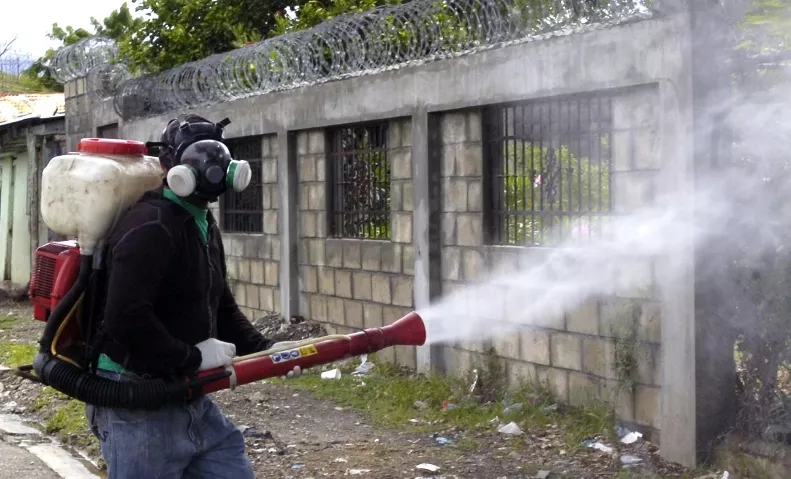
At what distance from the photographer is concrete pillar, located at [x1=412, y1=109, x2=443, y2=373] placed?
→ 751 centimetres

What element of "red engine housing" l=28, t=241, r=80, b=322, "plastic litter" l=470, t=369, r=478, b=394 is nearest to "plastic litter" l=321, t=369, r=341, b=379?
"plastic litter" l=470, t=369, r=478, b=394

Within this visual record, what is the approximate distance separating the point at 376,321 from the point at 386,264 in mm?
507

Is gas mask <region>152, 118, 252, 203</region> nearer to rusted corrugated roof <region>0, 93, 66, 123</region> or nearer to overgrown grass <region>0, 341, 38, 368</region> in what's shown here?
overgrown grass <region>0, 341, 38, 368</region>

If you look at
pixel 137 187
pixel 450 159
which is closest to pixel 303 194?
pixel 450 159

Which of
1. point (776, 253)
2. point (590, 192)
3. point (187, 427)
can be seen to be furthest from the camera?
point (590, 192)

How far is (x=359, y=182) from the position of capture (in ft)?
28.8

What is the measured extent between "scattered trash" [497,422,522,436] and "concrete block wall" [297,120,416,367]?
1.69 m

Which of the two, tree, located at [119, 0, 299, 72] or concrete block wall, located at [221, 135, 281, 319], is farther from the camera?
tree, located at [119, 0, 299, 72]

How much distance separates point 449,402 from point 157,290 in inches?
160

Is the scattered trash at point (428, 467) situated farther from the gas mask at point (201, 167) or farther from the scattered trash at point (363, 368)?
the gas mask at point (201, 167)

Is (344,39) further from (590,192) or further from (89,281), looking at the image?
(89,281)

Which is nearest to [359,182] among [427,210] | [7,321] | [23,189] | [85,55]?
[427,210]

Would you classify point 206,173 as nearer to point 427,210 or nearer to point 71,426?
point 427,210

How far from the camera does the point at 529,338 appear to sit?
666 cm
